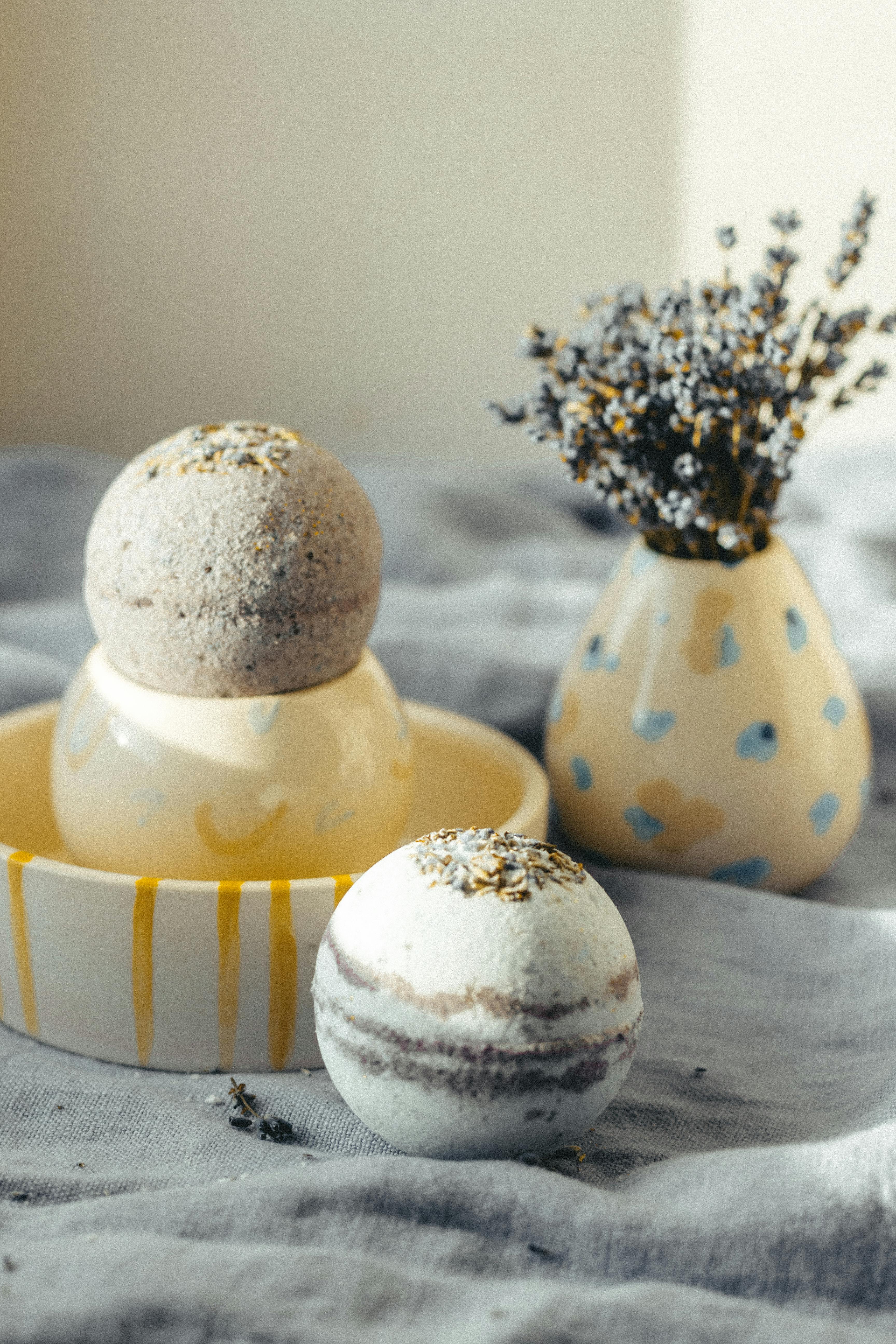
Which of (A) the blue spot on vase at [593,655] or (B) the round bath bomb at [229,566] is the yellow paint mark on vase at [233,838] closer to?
(B) the round bath bomb at [229,566]

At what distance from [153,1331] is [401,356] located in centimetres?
108

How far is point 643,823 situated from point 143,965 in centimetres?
31

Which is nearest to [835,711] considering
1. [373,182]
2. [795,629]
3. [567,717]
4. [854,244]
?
[795,629]

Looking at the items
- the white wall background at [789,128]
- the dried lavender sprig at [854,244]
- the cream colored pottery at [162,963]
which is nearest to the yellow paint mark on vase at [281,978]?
the cream colored pottery at [162,963]

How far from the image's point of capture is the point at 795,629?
0.74 m

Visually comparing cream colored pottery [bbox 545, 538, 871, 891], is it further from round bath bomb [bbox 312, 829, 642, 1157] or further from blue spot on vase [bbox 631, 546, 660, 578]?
round bath bomb [bbox 312, 829, 642, 1157]

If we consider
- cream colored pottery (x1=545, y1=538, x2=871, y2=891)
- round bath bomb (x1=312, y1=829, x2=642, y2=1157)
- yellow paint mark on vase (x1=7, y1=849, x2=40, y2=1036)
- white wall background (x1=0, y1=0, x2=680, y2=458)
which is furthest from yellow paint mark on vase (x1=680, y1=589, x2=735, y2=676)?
white wall background (x1=0, y1=0, x2=680, y2=458)

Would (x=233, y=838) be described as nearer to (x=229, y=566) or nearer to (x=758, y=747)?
(x=229, y=566)

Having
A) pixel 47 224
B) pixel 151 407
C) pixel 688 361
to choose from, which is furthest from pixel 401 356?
pixel 688 361

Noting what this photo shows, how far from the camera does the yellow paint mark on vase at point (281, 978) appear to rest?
1.90 feet

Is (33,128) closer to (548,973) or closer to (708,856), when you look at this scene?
(708,856)

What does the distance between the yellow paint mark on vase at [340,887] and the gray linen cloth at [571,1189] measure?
0.28 feet

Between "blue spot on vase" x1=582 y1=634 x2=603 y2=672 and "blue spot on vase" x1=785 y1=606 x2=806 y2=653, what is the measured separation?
11 cm

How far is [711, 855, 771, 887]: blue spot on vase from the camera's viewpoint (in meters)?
0.75
